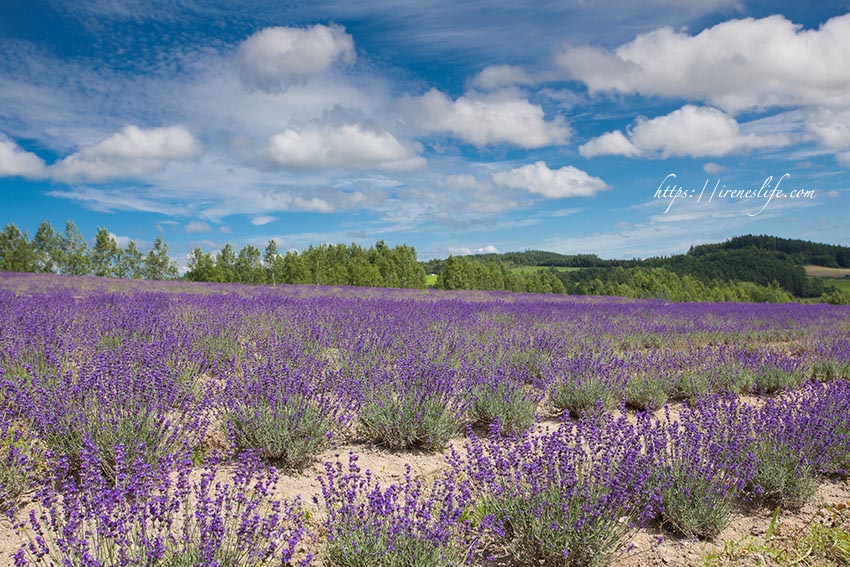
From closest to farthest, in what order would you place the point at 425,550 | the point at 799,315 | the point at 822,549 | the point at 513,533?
the point at 425,550
the point at 513,533
the point at 822,549
the point at 799,315

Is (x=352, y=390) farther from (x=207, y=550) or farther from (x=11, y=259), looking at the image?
(x=11, y=259)

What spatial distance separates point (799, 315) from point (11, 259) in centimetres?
4207

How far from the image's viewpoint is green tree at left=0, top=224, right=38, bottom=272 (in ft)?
107

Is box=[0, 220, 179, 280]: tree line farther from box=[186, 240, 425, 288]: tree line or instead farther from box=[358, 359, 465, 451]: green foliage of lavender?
box=[358, 359, 465, 451]: green foliage of lavender

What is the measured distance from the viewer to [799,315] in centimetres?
1384

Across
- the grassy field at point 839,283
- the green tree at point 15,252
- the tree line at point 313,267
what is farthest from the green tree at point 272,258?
the grassy field at point 839,283

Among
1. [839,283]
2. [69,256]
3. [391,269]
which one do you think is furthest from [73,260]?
[839,283]

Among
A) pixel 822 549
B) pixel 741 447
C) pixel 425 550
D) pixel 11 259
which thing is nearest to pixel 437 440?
pixel 425 550

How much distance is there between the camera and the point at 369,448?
380 cm

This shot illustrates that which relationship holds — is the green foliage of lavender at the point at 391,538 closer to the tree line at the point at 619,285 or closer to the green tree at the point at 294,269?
the green tree at the point at 294,269

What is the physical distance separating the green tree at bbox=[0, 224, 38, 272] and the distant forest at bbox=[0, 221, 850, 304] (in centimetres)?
5

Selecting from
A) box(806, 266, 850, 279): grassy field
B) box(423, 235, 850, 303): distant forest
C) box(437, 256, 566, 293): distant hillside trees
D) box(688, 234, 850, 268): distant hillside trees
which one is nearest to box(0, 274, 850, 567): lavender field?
box(423, 235, 850, 303): distant forest

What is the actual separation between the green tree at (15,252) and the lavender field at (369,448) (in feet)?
111

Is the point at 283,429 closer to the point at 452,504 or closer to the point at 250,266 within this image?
the point at 452,504
